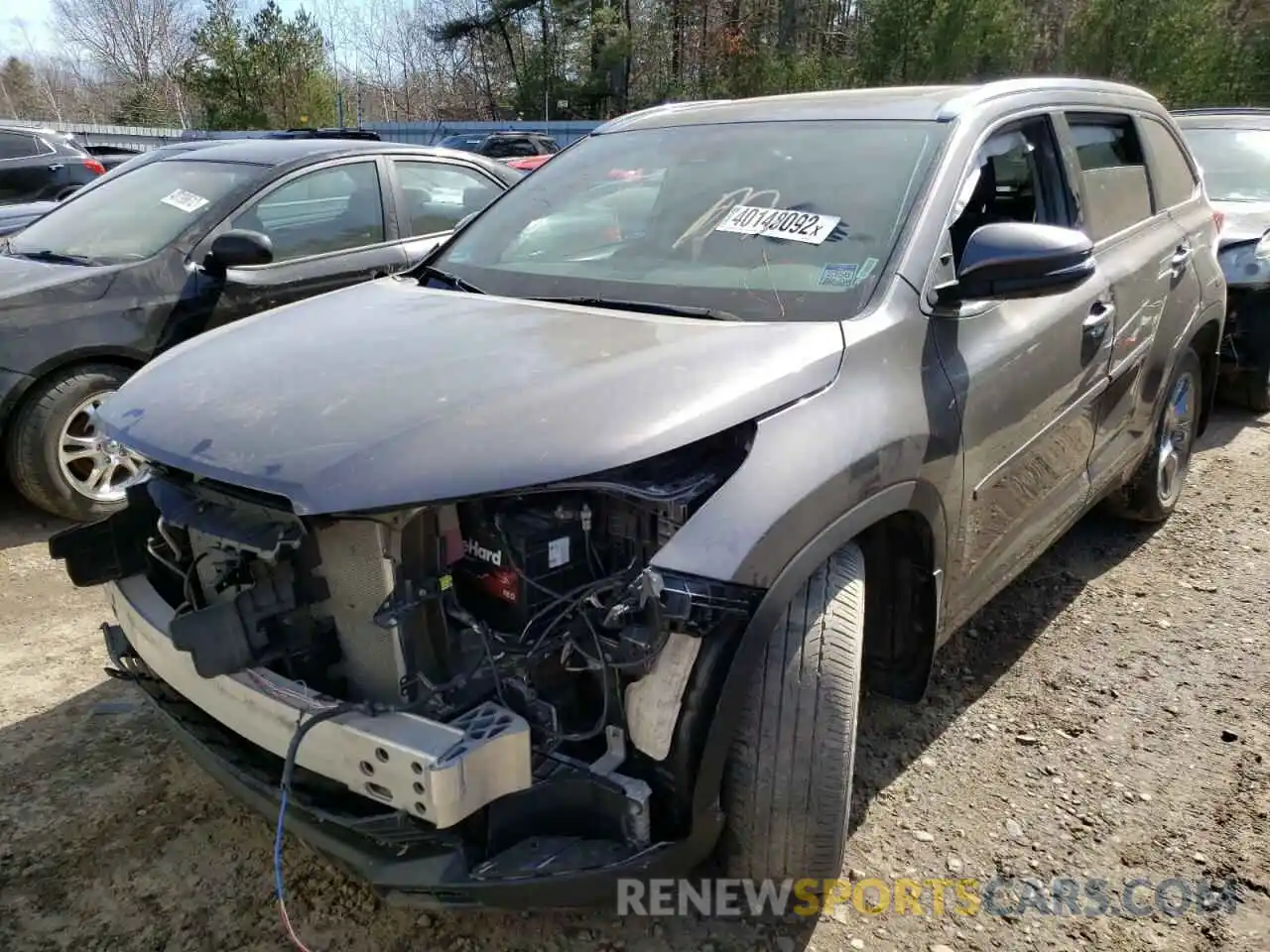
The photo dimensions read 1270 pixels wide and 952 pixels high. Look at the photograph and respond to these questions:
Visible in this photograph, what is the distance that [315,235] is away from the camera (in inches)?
198

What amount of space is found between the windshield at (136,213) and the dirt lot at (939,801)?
1.83m

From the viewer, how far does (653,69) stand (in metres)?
32.3

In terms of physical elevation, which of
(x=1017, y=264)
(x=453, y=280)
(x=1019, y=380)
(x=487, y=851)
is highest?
(x=1017, y=264)

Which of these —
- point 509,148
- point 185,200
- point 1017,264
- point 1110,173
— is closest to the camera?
point 1017,264

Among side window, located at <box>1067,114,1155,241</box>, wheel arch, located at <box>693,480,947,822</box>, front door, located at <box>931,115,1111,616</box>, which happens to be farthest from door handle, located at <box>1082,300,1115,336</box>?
wheel arch, located at <box>693,480,947,822</box>

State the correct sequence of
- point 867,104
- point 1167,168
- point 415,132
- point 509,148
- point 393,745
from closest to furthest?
point 393,745 → point 867,104 → point 1167,168 → point 509,148 → point 415,132

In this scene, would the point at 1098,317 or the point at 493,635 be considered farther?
the point at 1098,317

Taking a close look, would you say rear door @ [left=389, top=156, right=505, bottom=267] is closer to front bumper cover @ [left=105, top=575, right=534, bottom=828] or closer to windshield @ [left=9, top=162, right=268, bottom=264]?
windshield @ [left=9, top=162, right=268, bottom=264]

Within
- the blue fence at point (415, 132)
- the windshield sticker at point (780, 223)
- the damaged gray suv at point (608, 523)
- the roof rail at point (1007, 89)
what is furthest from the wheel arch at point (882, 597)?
the blue fence at point (415, 132)

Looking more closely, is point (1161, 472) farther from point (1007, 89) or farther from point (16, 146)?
point (16, 146)

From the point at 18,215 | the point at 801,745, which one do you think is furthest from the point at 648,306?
the point at 18,215

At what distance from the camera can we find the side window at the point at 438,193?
17.7ft

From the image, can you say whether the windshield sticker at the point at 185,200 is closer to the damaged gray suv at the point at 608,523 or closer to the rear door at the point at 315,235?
the rear door at the point at 315,235

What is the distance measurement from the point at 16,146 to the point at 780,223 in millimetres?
11031
